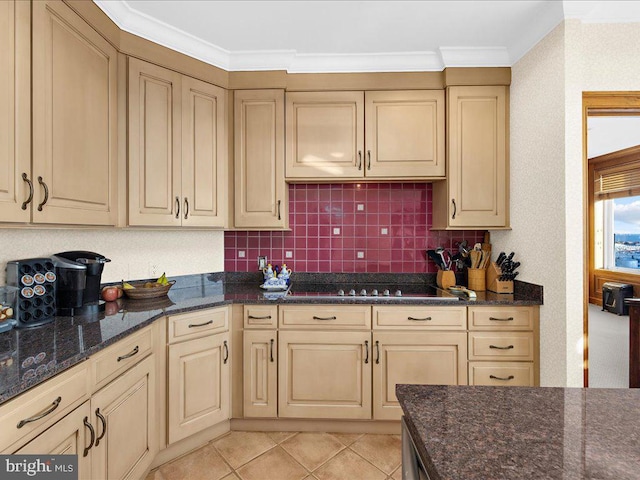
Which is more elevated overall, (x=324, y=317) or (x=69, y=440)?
(x=324, y=317)

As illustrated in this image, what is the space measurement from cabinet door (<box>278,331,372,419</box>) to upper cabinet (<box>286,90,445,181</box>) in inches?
46.9

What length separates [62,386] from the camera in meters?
1.11

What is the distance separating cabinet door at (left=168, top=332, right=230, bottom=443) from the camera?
1901 millimetres

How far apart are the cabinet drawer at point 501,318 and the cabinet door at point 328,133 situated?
4.18ft

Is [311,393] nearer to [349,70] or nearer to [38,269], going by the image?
[38,269]

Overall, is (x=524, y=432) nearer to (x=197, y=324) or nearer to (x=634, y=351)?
(x=197, y=324)

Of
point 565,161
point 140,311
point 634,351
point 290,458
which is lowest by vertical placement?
point 290,458

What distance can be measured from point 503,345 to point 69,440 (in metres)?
2.30

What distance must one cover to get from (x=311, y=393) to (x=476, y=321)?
3.92ft

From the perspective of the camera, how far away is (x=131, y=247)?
2312 millimetres

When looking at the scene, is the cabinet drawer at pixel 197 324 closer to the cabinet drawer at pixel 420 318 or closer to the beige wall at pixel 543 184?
the cabinet drawer at pixel 420 318

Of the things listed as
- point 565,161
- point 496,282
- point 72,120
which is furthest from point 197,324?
point 565,161

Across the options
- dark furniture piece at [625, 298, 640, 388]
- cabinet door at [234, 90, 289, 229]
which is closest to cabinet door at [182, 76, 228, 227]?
cabinet door at [234, 90, 289, 229]

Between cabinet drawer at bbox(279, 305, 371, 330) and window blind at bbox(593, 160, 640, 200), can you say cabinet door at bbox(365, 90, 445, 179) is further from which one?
cabinet drawer at bbox(279, 305, 371, 330)
